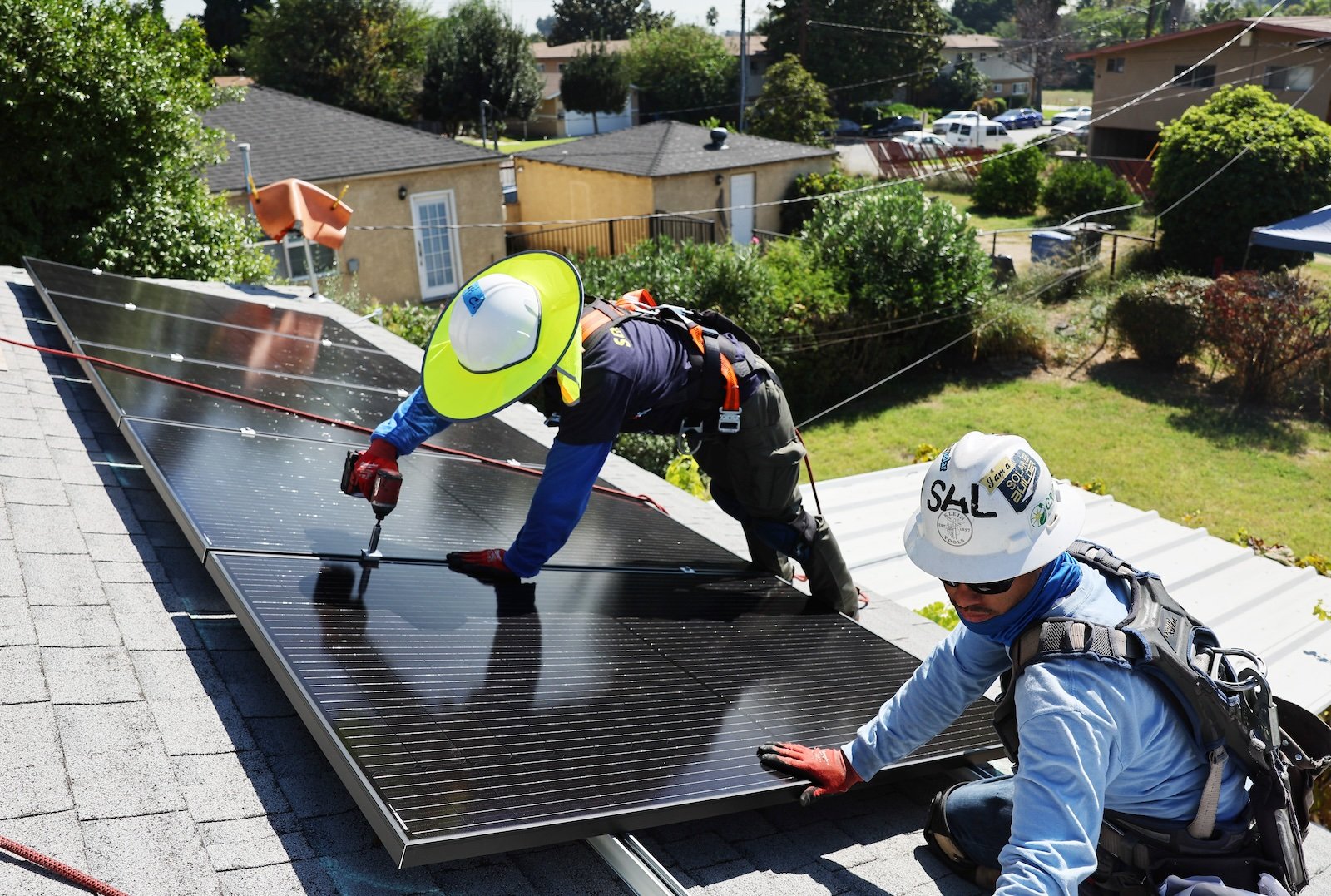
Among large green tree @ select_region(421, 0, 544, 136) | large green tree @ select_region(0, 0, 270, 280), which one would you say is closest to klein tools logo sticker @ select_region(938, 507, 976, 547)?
large green tree @ select_region(0, 0, 270, 280)

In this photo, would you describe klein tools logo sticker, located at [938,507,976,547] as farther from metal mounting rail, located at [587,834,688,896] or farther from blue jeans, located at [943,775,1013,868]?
metal mounting rail, located at [587,834,688,896]

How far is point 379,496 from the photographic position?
4.13 meters

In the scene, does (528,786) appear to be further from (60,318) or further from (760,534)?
(60,318)

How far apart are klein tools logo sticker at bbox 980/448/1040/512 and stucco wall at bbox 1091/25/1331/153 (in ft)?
120

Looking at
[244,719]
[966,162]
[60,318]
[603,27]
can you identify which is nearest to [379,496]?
[244,719]

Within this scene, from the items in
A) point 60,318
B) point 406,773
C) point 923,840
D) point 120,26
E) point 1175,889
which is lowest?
point 923,840

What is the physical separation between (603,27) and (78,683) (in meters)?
89.4

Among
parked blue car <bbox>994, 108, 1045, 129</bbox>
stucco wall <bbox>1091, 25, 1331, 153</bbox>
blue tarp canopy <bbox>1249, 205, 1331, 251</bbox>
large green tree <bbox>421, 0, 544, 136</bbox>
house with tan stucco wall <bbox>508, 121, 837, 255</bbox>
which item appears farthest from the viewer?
parked blue car <bbox>994, 108, 1045, 129</bbox>

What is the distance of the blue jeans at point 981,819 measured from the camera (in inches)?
131

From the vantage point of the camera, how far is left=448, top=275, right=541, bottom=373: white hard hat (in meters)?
4.20

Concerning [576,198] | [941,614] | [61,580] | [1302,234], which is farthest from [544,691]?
[576,198]

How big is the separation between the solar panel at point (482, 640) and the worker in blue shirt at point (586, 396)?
31 centimetres

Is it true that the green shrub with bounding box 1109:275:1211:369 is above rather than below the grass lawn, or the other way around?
above

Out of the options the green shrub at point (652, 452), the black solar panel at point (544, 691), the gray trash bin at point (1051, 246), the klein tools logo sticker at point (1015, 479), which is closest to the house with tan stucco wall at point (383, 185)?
the green shrub at point (652, 452)
